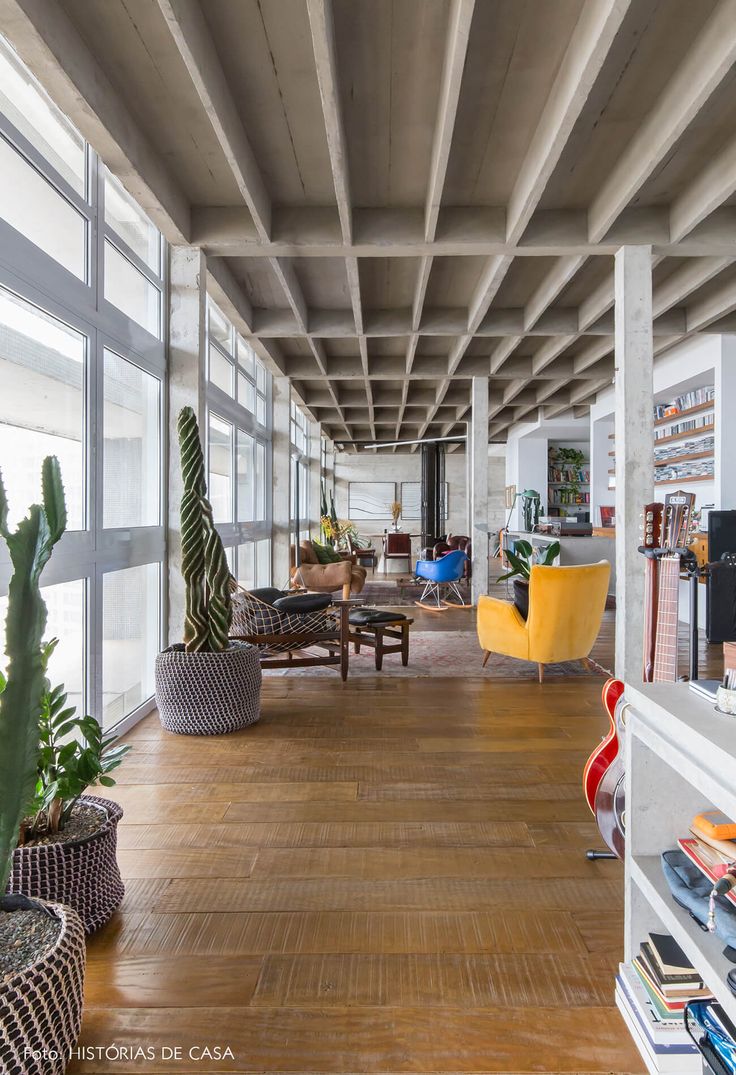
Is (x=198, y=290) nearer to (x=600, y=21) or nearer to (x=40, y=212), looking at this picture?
(x=40, y=212)

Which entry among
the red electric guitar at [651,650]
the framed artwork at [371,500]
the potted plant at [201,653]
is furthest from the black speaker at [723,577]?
the framed artwork at [371,500]

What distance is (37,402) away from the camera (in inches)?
109

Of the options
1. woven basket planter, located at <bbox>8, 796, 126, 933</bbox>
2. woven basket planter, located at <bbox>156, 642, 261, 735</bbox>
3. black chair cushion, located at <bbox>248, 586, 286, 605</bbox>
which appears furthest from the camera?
black chair cushion, located at <bbox>248, 586, 286, 605</bbox>

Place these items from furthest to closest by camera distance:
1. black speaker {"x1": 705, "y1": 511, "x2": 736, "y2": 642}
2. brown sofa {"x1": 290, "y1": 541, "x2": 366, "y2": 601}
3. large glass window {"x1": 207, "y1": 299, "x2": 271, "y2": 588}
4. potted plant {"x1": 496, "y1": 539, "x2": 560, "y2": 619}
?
brown sofa {"x1": 290, "y1": 541, "x2": 366, "y2": 601} < black speaker {"x1": 705, "y1": 511, "x2": 736, "y2": 642} < large glass window {"x1": 207, "y1": 299, "x2": 271, "y2": 588} < potted plant {"x1": 496, "y1": 539, "x2": 560, "y2": 619}

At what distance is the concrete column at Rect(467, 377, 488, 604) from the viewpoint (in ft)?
28.9

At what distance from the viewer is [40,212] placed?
2.81 m

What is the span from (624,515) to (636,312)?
144 centimetres

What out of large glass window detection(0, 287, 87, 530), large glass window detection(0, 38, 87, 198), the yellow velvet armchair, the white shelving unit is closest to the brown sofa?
the yellow velvet armchair

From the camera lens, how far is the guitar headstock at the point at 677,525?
244 centimetres

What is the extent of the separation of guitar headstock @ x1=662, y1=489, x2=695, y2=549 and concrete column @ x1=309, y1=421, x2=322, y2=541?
11086 millimetres

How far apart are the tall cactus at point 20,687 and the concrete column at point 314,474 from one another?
1203cm

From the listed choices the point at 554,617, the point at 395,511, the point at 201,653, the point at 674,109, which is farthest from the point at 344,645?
the point at 395,511

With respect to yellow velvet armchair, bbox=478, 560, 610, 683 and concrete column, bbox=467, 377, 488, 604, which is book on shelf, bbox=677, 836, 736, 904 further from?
concrete column, bbox=467, 377, 488, 604

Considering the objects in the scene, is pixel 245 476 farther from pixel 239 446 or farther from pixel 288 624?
pixel 288 624
